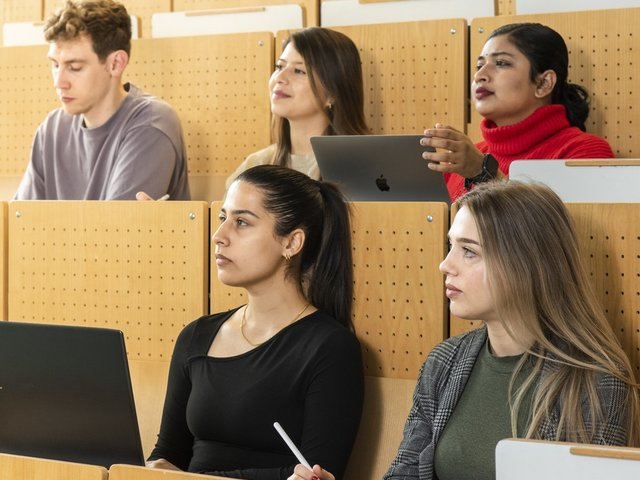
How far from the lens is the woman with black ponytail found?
77.4 inches

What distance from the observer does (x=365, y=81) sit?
3199mm

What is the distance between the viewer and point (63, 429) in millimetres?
1741

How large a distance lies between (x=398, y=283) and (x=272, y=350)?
305 mm

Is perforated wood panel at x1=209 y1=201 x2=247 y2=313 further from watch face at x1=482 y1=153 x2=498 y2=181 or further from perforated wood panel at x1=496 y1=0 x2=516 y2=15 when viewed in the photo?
perforated wood panel at x1=496 y1=0 x2=516 y2=15

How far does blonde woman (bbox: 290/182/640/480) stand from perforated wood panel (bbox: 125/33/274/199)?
167 cm

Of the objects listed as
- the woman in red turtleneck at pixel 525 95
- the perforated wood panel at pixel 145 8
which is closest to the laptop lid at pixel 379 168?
the woman in red turtleneck at pixel 525 95

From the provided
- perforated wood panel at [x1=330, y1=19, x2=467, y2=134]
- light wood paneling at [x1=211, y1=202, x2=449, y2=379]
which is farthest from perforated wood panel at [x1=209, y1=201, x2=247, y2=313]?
perforated wood panel at [x1=330, y1=19, x2=467, y2=134]

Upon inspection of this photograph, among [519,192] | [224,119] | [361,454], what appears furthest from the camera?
[224,119]

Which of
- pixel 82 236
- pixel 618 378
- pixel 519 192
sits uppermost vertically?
pixel 519 192

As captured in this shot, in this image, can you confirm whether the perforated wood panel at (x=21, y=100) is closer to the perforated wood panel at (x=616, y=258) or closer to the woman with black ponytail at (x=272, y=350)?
the woman with black ponytail at (x=272, y=350)

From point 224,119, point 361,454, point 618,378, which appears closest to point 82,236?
point 361,454

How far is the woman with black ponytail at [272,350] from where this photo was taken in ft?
6.45

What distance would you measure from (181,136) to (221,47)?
0.38 m

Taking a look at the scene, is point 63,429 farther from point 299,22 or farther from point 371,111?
point 299,22
